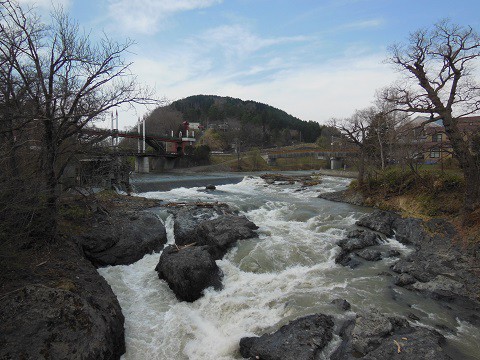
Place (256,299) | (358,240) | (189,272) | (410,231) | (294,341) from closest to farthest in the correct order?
1. (294,341)
2. (256,299)
3. (189,272)
4. (358,240)
5. (410,231)

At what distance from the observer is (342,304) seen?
7.75 metres

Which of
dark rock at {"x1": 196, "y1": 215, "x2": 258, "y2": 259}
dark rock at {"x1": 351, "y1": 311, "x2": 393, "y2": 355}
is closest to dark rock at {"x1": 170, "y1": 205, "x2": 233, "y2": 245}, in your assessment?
dark rock at {"x1": 196, "y1": 215, "x2": 258, "y2": 259}

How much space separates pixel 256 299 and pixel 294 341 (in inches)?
95.0

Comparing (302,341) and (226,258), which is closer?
(302,341)

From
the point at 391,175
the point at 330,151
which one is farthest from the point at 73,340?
the point at 330,151

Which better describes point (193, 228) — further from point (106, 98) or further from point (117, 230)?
point (106, 98)

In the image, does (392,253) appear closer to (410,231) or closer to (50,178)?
(410,231)

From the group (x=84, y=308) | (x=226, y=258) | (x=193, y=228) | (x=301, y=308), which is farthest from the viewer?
(x=193, y=228)

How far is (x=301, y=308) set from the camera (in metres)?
7.85

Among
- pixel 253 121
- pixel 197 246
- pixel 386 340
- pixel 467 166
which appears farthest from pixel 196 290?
pixel 253 121

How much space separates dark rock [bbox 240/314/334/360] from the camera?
6004 millimetres

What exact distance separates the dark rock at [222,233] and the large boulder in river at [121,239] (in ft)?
5.93

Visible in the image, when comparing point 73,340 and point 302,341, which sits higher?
point 73,340

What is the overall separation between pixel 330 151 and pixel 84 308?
65.9 metres
